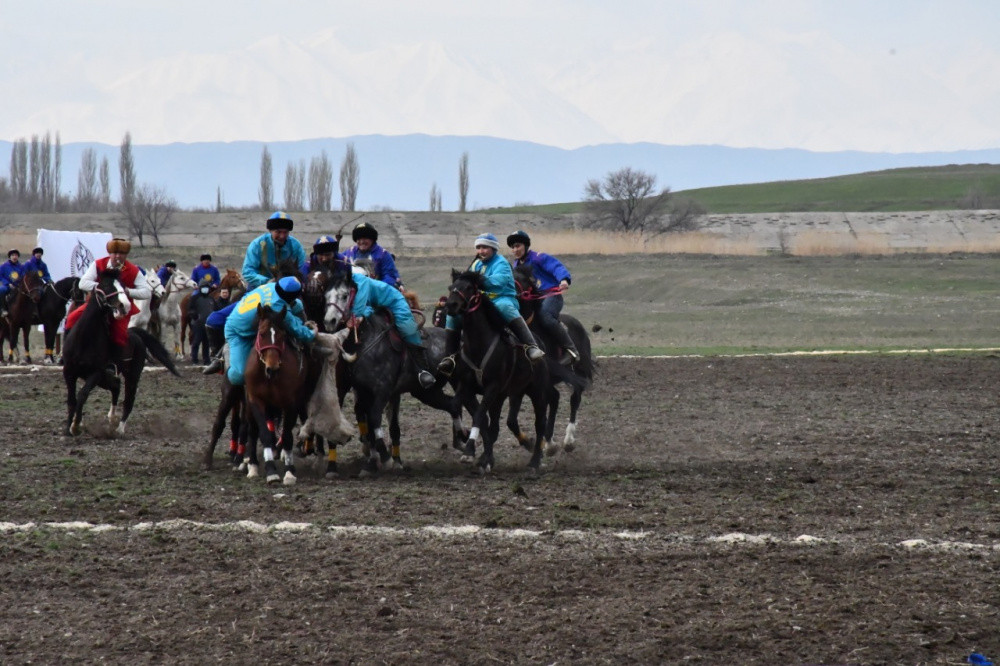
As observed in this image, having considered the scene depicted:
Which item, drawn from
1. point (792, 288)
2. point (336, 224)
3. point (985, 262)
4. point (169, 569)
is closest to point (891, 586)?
point (169, 569)

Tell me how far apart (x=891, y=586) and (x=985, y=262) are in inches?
1618

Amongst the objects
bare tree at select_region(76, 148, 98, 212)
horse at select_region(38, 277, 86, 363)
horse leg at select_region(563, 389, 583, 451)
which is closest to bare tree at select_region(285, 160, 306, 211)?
bare tree at select_region(76, 148, 98, 212)

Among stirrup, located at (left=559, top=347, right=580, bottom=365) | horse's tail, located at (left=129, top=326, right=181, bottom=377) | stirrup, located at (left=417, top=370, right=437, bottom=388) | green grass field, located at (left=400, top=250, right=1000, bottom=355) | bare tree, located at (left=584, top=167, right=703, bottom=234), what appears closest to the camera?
stirrup, located at (left=417, top=370, right=437, bottom=388)

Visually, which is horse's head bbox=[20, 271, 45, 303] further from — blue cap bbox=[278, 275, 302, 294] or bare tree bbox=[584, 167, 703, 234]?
bare tree bbox=[584, 167, 703, 234]

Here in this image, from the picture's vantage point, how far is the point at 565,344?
14023 millimetres

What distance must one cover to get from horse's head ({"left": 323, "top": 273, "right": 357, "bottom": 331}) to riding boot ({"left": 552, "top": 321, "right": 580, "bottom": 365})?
8.62 ft

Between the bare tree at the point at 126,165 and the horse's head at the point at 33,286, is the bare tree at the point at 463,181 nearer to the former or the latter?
the bare tree at the point at 126,165

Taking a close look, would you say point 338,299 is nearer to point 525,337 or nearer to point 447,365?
point 447,365

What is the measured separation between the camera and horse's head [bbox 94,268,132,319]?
14.1m

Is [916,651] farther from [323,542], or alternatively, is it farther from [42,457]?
[42,457]

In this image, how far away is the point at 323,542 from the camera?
8.89 metres

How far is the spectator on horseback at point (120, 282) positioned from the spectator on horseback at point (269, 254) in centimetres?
235

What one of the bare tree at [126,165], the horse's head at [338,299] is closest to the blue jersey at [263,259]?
the horse's head at [338,299]

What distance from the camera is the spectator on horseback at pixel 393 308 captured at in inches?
478
